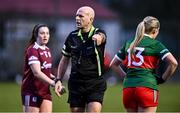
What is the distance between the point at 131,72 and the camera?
1374cm

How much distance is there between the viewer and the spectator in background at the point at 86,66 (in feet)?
46.1

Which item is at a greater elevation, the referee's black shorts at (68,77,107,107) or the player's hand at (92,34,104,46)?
the player's hand at (92,34,104,46)

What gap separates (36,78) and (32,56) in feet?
1.19

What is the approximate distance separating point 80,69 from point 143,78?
1112mm

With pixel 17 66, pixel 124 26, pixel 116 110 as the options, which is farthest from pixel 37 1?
pixel 116 110

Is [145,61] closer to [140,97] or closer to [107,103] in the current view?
[140,97]

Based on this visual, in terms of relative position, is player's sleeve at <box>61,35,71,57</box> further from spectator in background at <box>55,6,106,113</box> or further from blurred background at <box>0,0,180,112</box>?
blurred background at <box>0,0,180,112</box>

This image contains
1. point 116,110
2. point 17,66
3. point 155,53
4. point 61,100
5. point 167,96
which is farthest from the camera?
point 17,66

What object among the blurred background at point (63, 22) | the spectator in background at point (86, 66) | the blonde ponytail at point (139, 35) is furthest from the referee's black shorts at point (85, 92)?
the blurred background at point (63, 22)

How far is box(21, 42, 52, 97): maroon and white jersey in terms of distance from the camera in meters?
14.2

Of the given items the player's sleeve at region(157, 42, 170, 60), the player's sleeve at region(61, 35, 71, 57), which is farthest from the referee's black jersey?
the player's sleeve at region(157, 42, 170, 60)

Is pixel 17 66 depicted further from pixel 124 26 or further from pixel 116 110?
pixel 116 110

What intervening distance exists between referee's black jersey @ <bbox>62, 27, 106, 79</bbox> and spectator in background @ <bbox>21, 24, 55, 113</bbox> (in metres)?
0.46

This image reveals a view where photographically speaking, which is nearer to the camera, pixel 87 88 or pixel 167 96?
pixel 87 88
